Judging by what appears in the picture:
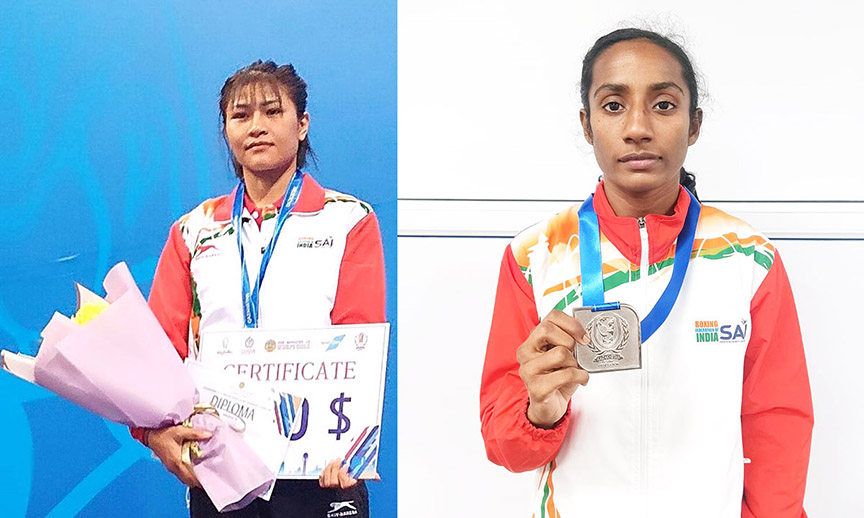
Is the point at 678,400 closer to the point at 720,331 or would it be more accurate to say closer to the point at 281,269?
the point at 720,331

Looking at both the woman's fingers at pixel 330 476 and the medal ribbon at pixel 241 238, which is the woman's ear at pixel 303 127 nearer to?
the medal ribbon at pixel 241 238

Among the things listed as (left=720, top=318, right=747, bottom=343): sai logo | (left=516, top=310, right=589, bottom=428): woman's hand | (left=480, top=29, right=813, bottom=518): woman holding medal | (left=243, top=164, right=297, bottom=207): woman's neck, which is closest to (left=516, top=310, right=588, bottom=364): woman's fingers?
(left=516, top=310, right=589, bottom=428): woman's hand

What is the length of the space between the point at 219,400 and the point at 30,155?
0.87 meters

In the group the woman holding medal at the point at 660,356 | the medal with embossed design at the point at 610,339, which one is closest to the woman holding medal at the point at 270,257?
the woman holding medal at the point at 660,356

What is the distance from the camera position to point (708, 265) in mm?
1863

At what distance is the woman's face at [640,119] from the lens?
5.90ft

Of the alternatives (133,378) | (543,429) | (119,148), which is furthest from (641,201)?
(119,148)

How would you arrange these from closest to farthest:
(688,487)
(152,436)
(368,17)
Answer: (688,487), (152,436), (368,17)

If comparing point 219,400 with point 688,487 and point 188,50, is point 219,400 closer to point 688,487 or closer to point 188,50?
point 188,50

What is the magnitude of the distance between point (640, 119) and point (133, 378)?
124 centimetres

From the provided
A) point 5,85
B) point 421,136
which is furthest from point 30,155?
point 421,136

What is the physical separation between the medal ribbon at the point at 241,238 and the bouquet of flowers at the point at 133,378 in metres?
0.21

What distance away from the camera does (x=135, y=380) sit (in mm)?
2006

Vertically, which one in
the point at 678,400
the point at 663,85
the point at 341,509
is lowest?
the point at 341,509
